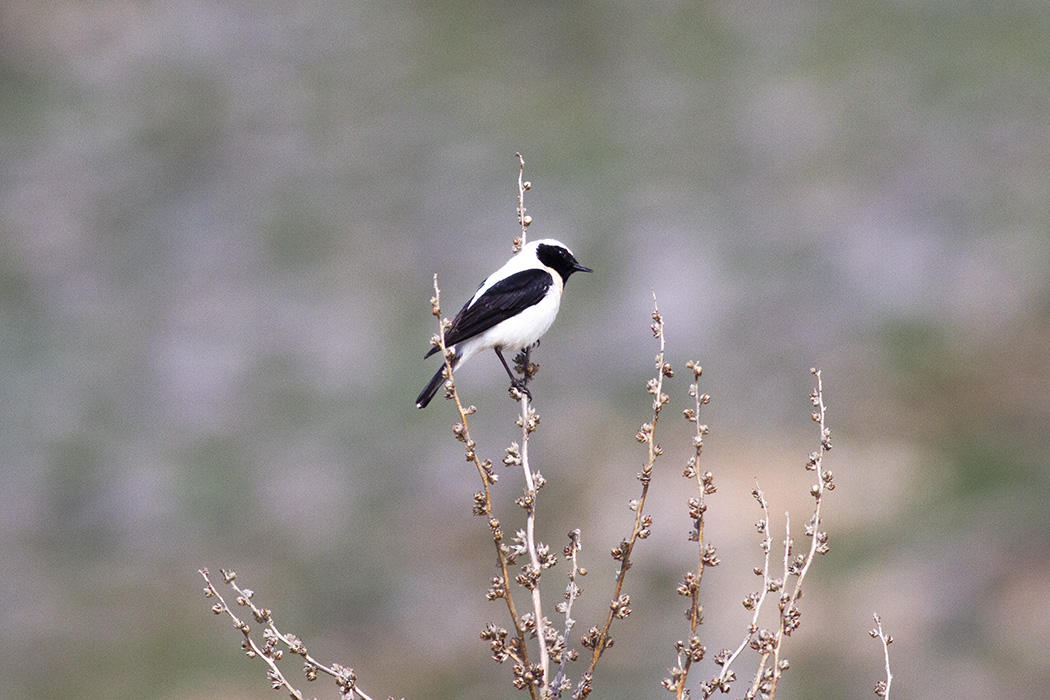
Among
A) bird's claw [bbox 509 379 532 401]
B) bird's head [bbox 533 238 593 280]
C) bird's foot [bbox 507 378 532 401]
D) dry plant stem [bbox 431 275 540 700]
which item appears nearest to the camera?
dry plant stem [bbox 431 275 540 700]

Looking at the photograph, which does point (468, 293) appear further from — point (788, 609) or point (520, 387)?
point (788, 609)

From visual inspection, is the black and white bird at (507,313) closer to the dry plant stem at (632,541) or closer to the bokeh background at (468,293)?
the dry plant stem at (632,541)

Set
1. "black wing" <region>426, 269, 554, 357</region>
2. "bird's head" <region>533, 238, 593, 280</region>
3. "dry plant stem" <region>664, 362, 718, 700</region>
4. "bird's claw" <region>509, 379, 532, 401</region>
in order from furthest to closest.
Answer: "bird's head" <region>533, 238, 593, 280</region> → "black wing" <region>426, 269, 554, 357</region> → "bird's claw" <region>509, 379, 532, 401</region> → "dry plant stem" <region>664, 362, 718, 700</region>

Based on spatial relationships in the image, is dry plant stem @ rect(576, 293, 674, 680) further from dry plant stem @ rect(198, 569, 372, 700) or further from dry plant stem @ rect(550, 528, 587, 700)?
dry plant stem @ rect(198, 569, 372, 700)

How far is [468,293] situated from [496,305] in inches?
372

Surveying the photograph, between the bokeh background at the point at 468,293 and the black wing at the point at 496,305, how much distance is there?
5196 mm

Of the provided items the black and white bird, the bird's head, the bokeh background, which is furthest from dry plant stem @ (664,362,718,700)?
the bokeh background

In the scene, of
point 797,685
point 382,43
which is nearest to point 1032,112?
point 797,685

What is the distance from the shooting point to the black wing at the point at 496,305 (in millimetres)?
6559

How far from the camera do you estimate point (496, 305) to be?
661cm

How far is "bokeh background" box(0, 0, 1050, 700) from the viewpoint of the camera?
40.3 ft

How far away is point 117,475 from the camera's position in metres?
15.1

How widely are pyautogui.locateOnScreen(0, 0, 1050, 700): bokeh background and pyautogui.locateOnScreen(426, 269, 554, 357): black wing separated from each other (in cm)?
520

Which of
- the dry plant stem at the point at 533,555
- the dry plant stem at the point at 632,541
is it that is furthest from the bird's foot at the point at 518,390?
the dry plant stem at the point at 632,541
